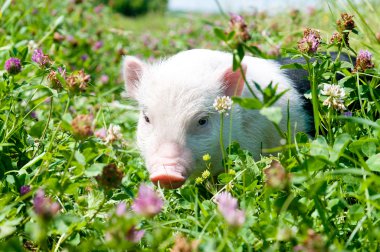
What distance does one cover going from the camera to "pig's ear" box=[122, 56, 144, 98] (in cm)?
300

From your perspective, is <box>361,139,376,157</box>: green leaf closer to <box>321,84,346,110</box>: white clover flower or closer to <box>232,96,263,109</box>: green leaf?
<box>321,84,346,110</box>: white clover flower

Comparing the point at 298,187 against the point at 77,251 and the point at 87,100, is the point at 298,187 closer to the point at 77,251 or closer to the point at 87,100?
the point at 77,251

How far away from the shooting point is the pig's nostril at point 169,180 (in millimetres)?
2463

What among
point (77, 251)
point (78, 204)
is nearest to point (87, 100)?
point (78, 204)

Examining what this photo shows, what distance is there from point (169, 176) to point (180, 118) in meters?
0.32

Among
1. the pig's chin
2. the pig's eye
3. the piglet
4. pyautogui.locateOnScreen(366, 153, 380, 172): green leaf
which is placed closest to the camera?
pyautogui.locateOnScreen(366, 153, 380, 172): green leaf

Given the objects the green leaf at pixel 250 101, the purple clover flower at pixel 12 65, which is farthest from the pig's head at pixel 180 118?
the green leaf at pixel 250 101

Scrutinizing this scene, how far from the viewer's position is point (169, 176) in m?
2.46

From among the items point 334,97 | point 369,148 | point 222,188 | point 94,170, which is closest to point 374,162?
point 369,148

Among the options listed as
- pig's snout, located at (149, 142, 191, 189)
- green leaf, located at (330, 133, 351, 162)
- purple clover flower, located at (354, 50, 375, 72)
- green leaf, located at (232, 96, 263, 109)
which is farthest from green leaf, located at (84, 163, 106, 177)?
purple clover flower, located at (354, 50, 375, 72)

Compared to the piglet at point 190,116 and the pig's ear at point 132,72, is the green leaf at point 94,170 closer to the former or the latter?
the piglet at point 190,116

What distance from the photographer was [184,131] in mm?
2629

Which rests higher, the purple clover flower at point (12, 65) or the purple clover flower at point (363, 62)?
the purple clover flower at point (363, 62)

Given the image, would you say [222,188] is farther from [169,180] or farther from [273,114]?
[273,114]
